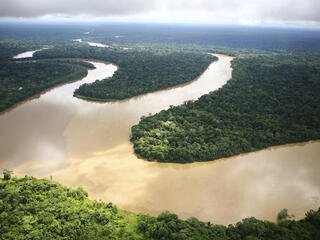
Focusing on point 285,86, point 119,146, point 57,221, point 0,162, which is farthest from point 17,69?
point 285,86

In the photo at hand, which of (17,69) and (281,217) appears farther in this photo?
(17,69)

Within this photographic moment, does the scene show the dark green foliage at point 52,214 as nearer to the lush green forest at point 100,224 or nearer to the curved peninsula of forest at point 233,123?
the lush green forest at point 100,224

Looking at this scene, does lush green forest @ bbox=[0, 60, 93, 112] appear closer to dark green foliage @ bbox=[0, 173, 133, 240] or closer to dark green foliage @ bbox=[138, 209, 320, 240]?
dark green foliage @ bbox=[0, 173, 133, 240]

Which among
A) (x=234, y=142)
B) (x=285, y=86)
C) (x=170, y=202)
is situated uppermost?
(x=285, y=86)

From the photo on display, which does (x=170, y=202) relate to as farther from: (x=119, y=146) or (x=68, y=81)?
(x=68, y=81)

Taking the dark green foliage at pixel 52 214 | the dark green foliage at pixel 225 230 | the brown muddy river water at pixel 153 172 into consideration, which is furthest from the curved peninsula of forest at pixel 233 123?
the dark green foliage at pixel 52 214

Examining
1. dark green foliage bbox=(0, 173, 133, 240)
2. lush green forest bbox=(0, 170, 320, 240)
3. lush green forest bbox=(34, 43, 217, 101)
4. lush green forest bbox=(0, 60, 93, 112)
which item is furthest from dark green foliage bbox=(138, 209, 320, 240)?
lush green forest bbox=(0, 60, 93, 112)

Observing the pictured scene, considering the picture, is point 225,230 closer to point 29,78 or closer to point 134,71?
point 134,71

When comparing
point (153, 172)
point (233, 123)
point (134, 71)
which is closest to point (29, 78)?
point (134, 71)
